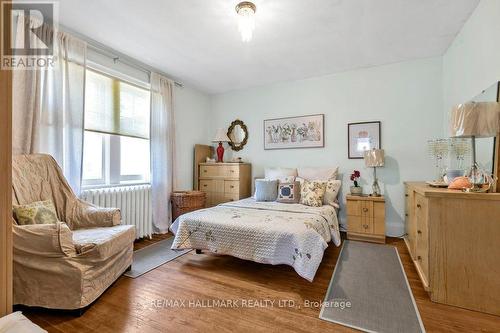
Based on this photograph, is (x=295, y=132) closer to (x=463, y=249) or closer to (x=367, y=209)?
(x=367, y=209)

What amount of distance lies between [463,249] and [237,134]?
140 inches

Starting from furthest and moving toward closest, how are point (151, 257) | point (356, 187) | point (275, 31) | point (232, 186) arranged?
point (232, 186)
point (356, 187)
point (151, 257)
point (275, 31)

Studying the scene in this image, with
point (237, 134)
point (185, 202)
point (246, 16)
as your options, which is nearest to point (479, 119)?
point (246, 16)

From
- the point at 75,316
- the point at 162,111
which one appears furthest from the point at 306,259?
the point at 162,111

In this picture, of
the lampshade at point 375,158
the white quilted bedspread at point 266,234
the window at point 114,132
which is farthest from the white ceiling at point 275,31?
the white quilted bedspread at point 266,234

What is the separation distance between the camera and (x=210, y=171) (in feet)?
13.8

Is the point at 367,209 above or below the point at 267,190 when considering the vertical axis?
below

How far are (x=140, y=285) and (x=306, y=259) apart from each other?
1.44 meters

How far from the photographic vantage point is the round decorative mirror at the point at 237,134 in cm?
441

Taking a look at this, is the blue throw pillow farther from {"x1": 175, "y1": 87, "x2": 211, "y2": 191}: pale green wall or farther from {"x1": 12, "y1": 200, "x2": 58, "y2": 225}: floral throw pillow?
{"x1": 12, "y1": 200, "x2": 58, "y2": 225}: floral throw pillow

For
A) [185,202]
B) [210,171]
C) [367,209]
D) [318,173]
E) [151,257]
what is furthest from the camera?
[210,171]

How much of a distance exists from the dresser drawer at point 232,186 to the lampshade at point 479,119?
9.51 feet

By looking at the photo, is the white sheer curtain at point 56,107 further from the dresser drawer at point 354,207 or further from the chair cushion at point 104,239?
the dresser drawer at point 354,207

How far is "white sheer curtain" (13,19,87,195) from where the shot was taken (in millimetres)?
2115
